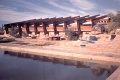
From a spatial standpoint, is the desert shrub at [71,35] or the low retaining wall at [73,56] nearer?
the low retaining wall at [73,56]

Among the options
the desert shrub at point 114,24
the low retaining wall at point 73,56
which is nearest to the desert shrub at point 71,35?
the desert shrub at point 114,24

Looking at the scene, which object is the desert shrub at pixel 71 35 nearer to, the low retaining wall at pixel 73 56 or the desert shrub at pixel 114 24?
the desert shrub at pixel 114 24

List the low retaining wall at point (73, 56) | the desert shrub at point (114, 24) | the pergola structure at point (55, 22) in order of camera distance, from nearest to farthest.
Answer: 1. the low retaining wall at point (73, 56)
2. the desert shrub at point (114, 24)
3. the pergola structure at point (55, 22)

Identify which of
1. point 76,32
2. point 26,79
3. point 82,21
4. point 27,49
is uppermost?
point 82,21

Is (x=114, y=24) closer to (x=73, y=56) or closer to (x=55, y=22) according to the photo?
(x=73, y=56)

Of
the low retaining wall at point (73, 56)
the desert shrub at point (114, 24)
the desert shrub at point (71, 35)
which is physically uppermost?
the desert shrub at point (114, 24)

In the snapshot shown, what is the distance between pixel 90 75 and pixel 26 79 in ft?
15.9

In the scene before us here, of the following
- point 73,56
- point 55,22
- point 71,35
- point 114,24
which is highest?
point 55,22

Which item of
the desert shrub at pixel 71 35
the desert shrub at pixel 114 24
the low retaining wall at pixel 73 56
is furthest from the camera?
the desert shrub at pixel 71 35

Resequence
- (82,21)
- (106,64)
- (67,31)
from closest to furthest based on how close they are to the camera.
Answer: (106,64) < (67,31) < (82,21)

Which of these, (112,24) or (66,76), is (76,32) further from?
(66,76)

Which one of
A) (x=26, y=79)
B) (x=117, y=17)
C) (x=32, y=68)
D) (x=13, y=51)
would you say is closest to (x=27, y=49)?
(x=13, y=51)

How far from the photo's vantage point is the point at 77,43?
2120 cm

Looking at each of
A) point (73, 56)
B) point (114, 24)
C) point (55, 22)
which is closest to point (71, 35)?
point (55, 22)
